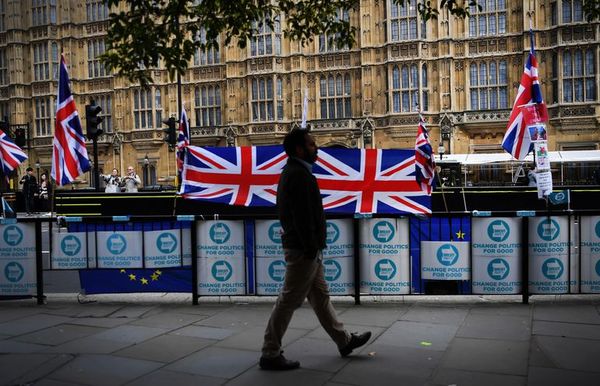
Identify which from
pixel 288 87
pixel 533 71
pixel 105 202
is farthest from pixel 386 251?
pixel 288 87

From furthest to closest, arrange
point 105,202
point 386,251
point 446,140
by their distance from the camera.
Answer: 1. point 446,140
2. point 105,202
3. point 386,251

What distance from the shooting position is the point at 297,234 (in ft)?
15.7

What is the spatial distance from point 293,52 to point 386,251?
29.2 m

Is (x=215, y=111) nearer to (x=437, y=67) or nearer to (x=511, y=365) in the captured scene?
(x=437, y=67)

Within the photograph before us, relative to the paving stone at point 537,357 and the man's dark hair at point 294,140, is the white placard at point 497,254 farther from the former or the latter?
the man's dark hair at point 294,140

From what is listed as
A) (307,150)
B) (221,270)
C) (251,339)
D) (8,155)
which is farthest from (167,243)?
(8,155)

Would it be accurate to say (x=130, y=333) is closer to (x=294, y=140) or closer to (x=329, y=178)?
(x=294, y=140)

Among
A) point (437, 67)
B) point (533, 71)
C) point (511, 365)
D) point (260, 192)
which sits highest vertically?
point (437, 67)

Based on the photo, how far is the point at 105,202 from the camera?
18.0 m

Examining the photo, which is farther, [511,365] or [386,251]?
[386,251]

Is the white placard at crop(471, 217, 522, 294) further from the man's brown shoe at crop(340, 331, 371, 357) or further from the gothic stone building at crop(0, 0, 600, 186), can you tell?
the gothic stone building at crop(0, 0, 600, 186)

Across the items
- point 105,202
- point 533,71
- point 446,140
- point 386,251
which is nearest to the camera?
point 386,251

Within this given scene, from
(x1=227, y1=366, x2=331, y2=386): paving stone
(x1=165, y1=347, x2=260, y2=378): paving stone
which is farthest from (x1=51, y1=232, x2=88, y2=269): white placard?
(x1=227, y1=366, x2=331, y2=386): paving stone

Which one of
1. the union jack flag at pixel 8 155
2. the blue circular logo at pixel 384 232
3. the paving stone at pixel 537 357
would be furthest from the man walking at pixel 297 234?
the union jack flag at pixel 8 155
